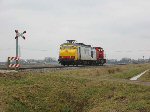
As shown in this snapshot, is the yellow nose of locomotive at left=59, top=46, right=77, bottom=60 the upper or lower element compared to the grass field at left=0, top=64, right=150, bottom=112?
upper

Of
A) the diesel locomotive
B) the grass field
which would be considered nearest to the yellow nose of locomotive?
the diesel locomotive

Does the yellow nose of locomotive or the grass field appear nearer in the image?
the grass field

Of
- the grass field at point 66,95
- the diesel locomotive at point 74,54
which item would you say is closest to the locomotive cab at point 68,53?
the diesel locomotive at point 74,54

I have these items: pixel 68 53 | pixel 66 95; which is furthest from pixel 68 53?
pixel 66 95

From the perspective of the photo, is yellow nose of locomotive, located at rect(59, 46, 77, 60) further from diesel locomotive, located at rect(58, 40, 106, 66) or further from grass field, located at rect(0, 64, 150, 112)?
grass field, located at rect(0, 64, 150, 112)

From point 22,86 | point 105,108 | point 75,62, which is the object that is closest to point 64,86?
point 22,86

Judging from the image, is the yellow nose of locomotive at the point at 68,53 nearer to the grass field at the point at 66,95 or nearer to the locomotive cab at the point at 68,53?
the locomotive cab at the point at 68,53

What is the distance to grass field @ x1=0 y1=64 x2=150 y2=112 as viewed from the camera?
2034 centimetres

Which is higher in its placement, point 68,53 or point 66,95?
point 68,53

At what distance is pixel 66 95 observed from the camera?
24922 mm

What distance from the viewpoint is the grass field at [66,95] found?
20344 millimetres

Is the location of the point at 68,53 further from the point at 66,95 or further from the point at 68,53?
the point at 66,95

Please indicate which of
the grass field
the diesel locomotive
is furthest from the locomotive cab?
the grass field

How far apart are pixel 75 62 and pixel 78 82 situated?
31.0m
